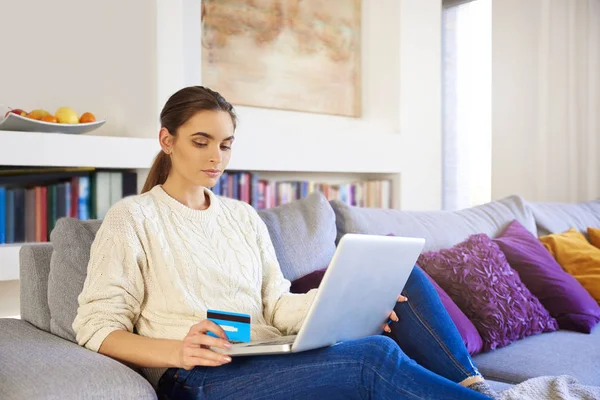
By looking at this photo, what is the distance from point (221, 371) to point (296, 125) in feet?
10.1

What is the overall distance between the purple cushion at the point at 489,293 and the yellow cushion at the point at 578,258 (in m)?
0.48

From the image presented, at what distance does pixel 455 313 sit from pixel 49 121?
1.99 metres

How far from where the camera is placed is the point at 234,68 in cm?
419

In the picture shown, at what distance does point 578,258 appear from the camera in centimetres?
303

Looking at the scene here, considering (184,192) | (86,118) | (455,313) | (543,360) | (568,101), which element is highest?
(568,101)

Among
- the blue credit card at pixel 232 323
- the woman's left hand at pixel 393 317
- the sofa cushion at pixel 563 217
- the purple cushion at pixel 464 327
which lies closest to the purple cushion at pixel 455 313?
the purple cushion at pixel 464 327

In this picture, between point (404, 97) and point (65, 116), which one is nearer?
point (65, 116)

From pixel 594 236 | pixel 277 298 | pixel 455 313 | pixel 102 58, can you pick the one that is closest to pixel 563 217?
pixel 594 236

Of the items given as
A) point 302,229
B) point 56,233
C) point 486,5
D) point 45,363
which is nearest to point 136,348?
point 45,363

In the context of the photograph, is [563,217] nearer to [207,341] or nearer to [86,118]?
[86,118]

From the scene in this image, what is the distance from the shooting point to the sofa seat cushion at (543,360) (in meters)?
2.05

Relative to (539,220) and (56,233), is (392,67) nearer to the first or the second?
(539,220)

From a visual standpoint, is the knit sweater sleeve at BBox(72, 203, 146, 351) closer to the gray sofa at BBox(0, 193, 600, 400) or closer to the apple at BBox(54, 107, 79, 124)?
the gray sofa at BBox(0, 193, 600, 400)

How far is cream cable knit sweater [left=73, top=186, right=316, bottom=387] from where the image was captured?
156 centimetres
